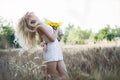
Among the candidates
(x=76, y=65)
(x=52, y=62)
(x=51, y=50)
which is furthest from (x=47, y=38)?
(x=76, y=65)

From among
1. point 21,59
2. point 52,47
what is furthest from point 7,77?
point 21,59

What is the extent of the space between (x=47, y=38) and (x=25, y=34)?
1.00ft

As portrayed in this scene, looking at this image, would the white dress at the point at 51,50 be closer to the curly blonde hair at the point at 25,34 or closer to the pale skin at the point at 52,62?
the pale skin at the point at 52,62

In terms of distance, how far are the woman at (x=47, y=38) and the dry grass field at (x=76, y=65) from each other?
0.33 ft

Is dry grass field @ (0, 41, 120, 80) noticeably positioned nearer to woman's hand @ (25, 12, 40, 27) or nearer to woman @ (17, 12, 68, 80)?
woman @ (17, 12, 68, 80)

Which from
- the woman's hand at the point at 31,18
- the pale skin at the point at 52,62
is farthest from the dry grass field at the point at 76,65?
the woman's hand at the point at 31,18

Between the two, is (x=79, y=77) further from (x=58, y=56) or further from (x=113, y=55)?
(x=113, y=55)

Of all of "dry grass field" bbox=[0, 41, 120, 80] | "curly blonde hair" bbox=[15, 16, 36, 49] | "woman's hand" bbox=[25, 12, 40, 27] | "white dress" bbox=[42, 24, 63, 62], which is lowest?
"dry grass field" bbox=[0, 41, 120, 80]

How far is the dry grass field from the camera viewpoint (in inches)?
135

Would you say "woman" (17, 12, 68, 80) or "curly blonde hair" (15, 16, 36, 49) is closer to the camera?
"woman" (17, 12, 68, 80)

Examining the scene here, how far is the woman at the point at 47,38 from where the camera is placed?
3.67 meters

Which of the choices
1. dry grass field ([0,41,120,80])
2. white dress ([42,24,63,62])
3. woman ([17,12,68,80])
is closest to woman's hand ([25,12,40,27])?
woman ([17,12,68,80])

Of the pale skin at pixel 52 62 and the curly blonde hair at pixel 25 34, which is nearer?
the pale skin at pixel 52 62

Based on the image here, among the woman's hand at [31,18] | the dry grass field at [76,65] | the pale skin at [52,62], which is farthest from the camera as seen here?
the woman's hand at [31,18]
